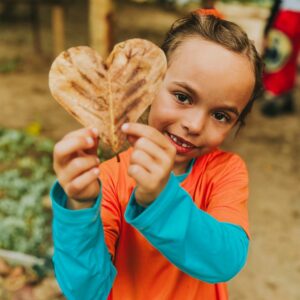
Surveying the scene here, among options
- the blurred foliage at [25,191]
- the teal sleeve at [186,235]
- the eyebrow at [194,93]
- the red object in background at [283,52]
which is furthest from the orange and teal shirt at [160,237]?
the red object in background at [283,52]

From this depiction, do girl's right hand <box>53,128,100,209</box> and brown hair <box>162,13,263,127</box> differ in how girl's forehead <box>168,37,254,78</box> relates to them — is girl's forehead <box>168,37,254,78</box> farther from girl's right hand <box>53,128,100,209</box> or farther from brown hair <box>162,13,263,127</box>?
girl's right hand <box>53,128,100,209</box>

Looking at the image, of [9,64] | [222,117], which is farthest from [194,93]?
[9,64]

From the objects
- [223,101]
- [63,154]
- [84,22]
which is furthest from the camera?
[84,22]

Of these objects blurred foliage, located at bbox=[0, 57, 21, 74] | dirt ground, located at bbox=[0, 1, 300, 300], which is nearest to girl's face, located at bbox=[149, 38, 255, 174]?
dirt ground, located at bbox=[0, 1, 300, 300]

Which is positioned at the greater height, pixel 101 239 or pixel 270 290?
pixel 101 239

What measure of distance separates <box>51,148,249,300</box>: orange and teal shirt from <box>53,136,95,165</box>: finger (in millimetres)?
117

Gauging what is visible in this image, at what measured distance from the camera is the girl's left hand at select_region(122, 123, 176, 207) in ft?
2.24

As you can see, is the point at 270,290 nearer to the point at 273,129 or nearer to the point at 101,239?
the point at 101,239

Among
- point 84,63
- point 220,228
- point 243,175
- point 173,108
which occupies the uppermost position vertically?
point 84,63

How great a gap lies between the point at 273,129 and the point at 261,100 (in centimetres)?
83

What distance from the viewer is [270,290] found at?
2.36 meters

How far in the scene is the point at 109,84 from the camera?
2.46 feet

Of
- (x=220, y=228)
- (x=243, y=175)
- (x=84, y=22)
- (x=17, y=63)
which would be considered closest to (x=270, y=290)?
(x=243, y=175)

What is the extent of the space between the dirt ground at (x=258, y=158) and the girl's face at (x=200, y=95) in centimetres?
75
